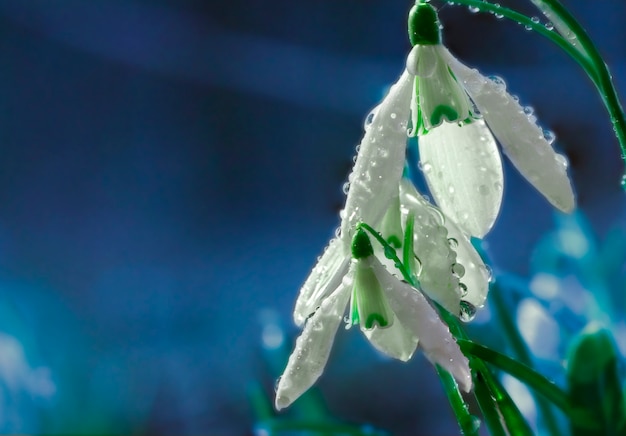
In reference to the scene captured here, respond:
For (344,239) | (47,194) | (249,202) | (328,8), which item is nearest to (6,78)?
(47,194)

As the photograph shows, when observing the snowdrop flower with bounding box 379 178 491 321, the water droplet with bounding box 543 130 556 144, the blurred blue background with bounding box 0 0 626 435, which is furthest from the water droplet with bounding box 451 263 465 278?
the blurred blue background with bounding box 0 0 626 435

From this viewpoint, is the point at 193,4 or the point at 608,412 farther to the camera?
the point at 193,4

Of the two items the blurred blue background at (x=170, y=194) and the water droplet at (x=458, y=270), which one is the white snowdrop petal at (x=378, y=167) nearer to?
the water droplet at (x=458, y=270)

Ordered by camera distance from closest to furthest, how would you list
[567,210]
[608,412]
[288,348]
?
[567,210], [608,412], [288,348]

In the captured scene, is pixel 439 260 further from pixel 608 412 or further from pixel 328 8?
pixel 328 8

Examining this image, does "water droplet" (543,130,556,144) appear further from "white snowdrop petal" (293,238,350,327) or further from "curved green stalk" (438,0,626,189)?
"white snowdrop petal" (293,238,350,327)

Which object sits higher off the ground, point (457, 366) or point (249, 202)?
point (249, 202)

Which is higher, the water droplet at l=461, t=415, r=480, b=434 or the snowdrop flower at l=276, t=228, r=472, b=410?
the snowdrop flower at l=276, t=228, r=472, b=410

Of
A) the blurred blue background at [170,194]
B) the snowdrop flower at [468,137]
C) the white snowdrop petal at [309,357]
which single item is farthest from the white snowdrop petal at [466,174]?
the blurred blue background at [170,194]

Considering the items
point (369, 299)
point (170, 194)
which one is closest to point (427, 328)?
point (369, 299)
